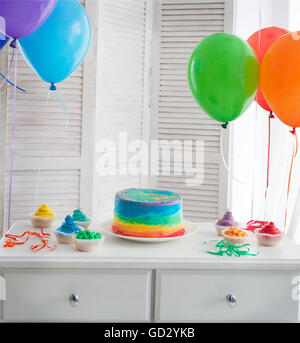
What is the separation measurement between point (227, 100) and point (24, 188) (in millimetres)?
1416

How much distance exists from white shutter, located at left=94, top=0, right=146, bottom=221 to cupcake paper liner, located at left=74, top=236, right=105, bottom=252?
1206 millimetres

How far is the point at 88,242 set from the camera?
1390 mm

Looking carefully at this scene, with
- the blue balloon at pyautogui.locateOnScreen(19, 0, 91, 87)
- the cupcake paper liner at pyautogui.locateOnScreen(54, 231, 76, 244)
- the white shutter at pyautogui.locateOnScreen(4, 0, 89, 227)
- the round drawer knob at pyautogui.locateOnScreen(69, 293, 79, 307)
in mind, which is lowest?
the round drawer knob at pyautogui.locateOnScreen(69, 293, 79, 307)

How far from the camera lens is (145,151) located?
2789 millimetres

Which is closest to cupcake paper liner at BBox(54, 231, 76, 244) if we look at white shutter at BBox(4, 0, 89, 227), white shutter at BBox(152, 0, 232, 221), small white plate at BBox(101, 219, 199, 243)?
small white plate at BBox(101, 219, 199, 243)

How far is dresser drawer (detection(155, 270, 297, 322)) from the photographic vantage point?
138cm

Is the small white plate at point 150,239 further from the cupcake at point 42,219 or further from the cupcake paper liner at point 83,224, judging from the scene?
the cupcake at point 42,219

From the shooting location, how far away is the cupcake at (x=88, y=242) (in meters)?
1.39

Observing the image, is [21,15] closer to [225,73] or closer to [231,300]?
[225,73]

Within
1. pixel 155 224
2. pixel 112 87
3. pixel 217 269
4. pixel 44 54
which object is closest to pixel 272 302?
pixel 217 269

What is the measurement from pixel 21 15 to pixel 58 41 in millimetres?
299

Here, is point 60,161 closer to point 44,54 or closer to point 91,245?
point 44,54

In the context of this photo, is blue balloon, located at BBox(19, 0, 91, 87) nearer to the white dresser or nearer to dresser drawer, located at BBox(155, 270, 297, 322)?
the white dresser

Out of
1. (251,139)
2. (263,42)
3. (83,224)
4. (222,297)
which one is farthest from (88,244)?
(251,139)
